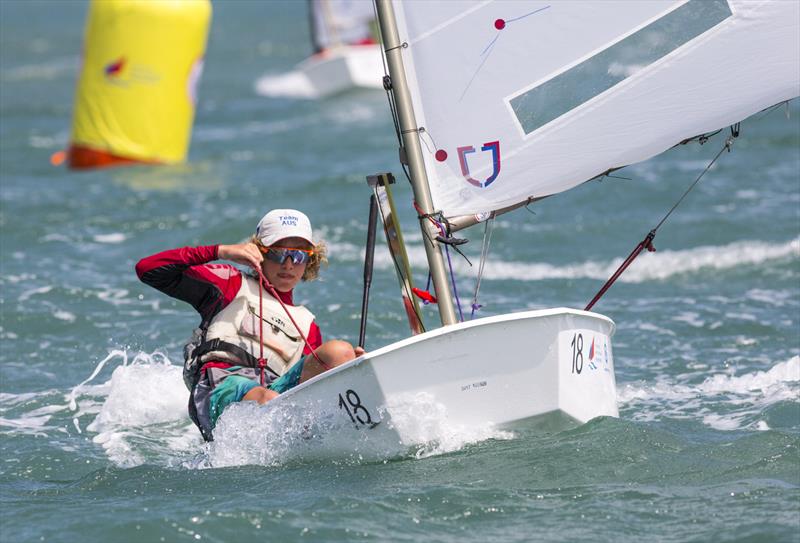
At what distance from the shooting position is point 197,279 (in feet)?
16.1

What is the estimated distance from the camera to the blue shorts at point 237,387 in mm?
4688

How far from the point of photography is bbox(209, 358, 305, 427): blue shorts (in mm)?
4688

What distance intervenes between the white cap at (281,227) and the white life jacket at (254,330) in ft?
0.73

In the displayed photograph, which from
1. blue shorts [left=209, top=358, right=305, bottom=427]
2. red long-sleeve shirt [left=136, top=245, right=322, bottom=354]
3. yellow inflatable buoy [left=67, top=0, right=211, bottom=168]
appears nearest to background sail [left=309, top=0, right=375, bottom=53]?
yellow inflatable buoy [left=67, top=0, right=211, bottom=168]

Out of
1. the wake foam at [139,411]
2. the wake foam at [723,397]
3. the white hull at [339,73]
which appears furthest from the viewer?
the white hull at [339,73]

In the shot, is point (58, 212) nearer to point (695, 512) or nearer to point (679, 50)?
point (679, 50)

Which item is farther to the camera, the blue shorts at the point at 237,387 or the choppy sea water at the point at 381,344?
the blue shorts at the point at 237,387

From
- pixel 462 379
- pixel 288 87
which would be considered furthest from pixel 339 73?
pixel 462 379

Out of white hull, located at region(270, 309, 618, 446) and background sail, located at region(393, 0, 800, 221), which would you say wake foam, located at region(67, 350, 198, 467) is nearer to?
white hull, located at region(270, 309, 618, 446)

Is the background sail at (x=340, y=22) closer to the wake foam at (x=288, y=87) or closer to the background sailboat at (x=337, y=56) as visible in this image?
the background sailboat at (x=337, y=56)

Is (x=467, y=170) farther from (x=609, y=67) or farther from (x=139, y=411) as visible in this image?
(x=139, y=411)

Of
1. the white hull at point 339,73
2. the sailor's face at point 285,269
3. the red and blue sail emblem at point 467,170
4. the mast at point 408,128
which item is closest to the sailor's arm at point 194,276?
the sailor's face at point 285,269

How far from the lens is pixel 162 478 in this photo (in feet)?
15.2

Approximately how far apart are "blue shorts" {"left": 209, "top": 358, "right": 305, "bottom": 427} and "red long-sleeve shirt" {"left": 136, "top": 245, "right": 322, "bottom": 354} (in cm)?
27
